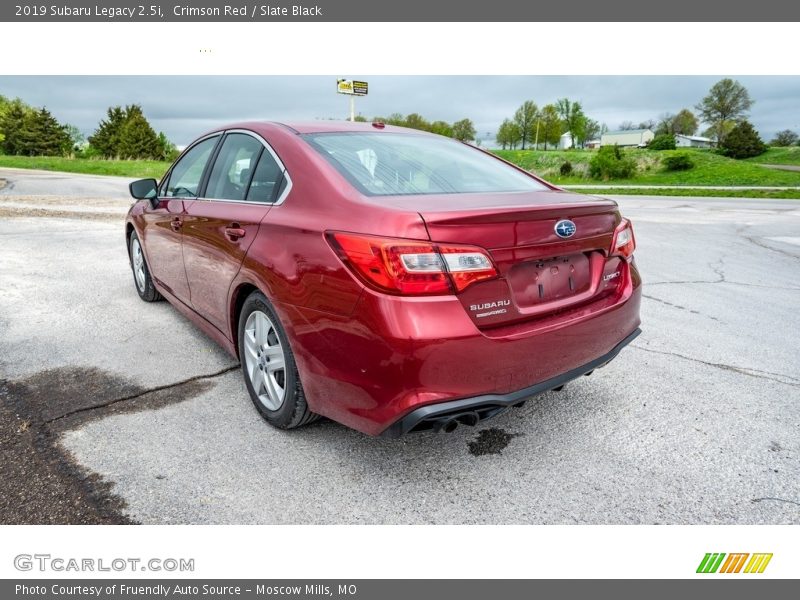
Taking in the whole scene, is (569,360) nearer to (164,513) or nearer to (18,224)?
(164,513)

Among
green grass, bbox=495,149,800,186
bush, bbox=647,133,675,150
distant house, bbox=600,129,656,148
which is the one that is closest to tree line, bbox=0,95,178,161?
green grass, bbox=495,149,800,186

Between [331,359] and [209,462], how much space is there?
33.3 inches

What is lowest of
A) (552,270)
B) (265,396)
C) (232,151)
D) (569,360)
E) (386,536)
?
(386,536)

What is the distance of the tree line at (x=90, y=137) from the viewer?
5978 cm

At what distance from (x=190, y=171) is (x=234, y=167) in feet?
2.88

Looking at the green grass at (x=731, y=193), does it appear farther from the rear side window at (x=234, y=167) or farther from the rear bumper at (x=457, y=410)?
the rear bumper at (x=457, y=410)

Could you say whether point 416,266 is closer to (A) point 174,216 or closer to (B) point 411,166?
(B) point 411,166

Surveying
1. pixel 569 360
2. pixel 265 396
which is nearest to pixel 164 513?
pixel 265 396

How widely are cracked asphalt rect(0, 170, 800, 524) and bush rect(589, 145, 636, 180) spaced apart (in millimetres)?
40412

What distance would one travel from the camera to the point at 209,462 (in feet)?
8.61

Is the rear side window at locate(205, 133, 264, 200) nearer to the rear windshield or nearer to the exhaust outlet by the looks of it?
the rear windshield

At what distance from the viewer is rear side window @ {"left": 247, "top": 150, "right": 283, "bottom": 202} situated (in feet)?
9.43

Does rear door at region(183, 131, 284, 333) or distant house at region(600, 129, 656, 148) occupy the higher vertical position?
distant house at region(600, 129, 656, 148)

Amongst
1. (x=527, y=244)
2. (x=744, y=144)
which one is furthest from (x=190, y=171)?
(x=744, y=144)
